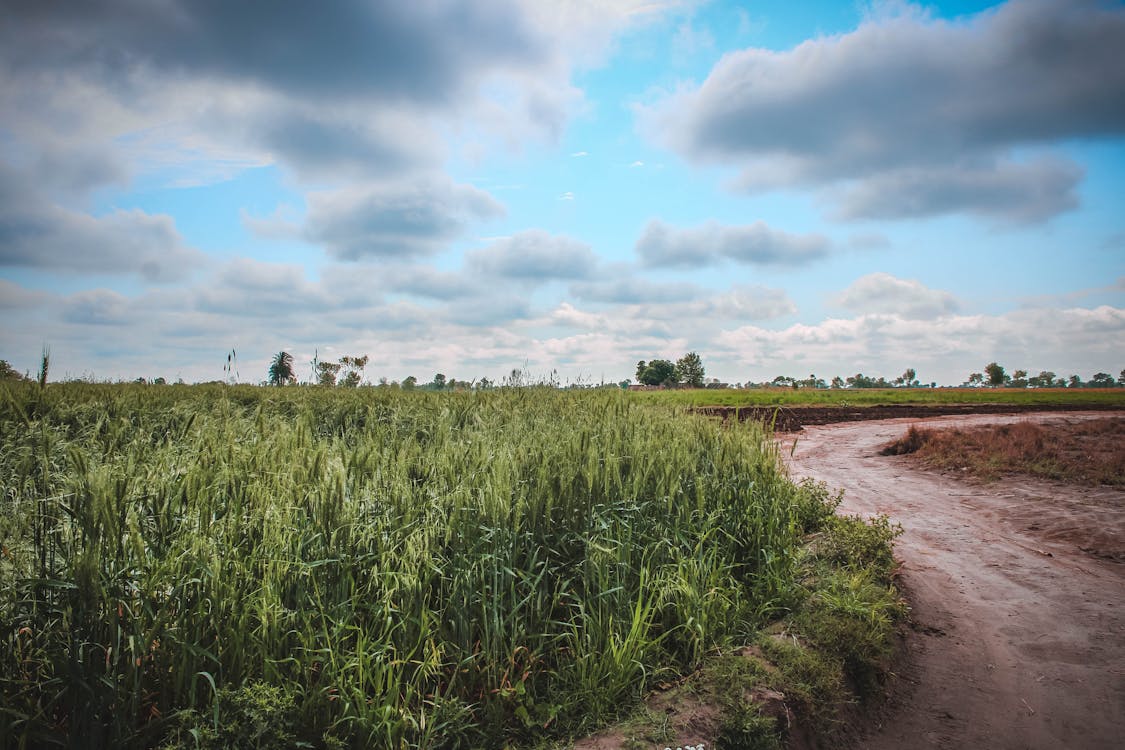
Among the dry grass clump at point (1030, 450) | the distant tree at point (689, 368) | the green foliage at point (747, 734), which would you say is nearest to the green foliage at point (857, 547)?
the green foliage at point (747, 734)

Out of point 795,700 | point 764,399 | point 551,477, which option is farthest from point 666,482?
point 764,399

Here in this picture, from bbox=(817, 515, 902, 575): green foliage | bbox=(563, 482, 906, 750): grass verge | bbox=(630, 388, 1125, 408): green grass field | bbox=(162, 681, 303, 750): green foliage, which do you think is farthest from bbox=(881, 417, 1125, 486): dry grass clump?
bbox=(630, 388, 1125, 408): green grass field

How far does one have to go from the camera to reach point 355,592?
3.92 m

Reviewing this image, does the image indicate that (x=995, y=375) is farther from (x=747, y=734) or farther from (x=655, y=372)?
(x=747, y=734)

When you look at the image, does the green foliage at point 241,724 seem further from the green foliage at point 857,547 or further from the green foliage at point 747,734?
the green foliage at point 857,547

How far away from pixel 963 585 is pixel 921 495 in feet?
18.8

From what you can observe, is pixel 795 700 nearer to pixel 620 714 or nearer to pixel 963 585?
pixel 620 714

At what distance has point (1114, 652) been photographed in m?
5.44

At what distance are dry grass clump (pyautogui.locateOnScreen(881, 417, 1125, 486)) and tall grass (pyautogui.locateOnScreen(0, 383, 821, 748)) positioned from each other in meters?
10.3

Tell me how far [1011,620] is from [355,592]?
21.2 ft

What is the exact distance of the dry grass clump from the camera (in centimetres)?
1241

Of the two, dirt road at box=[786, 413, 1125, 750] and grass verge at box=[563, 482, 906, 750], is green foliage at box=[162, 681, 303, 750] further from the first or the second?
dirt road at box=[786, 413, 1125, 750]

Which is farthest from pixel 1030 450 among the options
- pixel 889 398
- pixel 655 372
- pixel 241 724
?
pixel 655 372

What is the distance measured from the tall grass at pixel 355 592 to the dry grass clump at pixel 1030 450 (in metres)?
10.3
